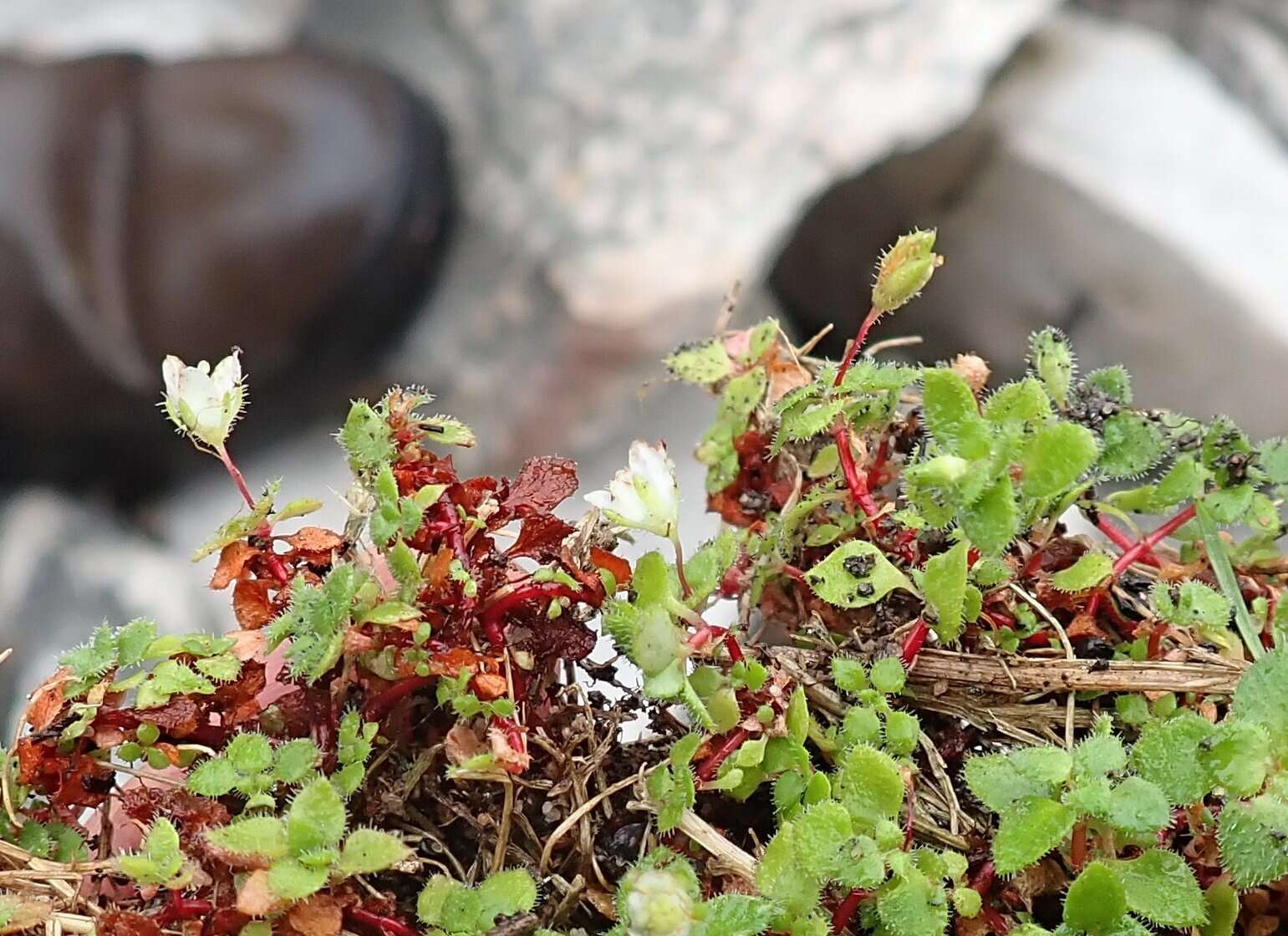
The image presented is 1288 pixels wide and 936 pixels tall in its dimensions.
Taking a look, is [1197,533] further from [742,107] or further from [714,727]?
[742,107]

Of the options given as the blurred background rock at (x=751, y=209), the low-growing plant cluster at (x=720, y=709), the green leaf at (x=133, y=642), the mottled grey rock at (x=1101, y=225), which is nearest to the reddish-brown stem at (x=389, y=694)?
the low-growing plant cluster at (x=720, y=709)

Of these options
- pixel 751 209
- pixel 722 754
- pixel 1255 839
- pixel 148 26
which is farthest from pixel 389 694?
pixel 148 26

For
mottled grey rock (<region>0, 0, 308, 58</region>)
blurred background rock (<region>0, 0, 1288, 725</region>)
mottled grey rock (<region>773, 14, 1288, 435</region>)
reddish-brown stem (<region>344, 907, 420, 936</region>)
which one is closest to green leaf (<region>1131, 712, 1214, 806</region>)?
reddish-brown stem (<region>344, 907, 420, 936</region>)

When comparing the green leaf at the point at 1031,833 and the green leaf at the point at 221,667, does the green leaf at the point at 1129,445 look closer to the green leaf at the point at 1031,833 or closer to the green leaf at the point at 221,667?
the green leaf at the point at 1031,833

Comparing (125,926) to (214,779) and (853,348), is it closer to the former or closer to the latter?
(214,779)

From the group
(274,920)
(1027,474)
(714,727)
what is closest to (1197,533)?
(1027,474)
